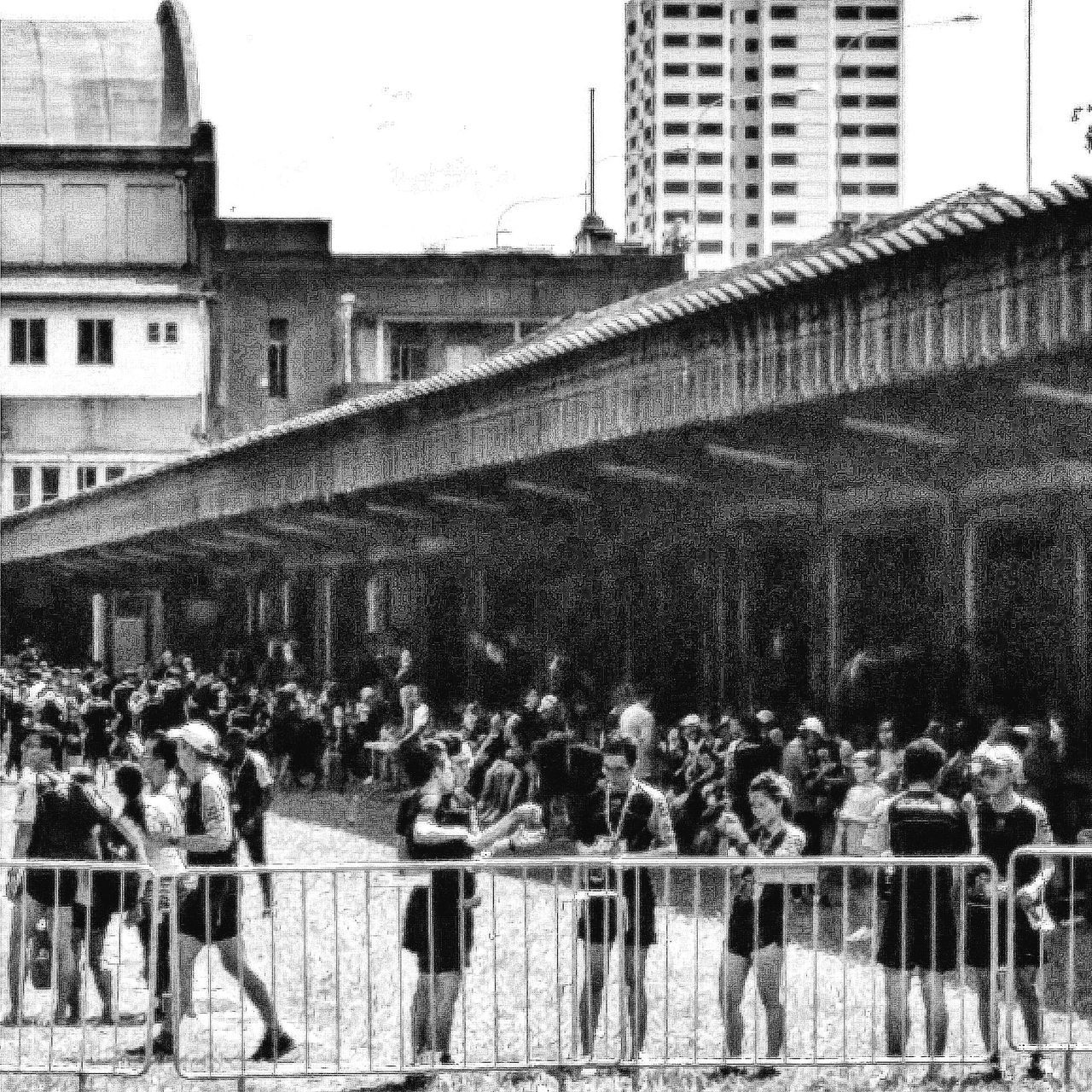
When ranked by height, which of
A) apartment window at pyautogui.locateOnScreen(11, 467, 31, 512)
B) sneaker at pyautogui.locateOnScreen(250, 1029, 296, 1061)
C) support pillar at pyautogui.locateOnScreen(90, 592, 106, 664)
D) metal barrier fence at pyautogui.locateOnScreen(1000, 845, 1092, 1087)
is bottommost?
sneaker at pyautogui.locateOnScreen(250, 1029, 296, 1061)

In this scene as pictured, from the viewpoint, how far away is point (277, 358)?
86562mm

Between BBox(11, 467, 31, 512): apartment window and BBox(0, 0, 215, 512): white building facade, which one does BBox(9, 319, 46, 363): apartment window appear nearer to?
BBox(0, 0, 215, 512): white building facade

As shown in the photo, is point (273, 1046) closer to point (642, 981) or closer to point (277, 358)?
point (642, 981)

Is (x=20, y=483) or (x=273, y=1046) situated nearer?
(x=273, y=1046)

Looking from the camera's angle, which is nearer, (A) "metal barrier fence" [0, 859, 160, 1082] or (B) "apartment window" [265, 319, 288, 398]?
(A) "metal barrier fence" [0, 859, 160, 1082]

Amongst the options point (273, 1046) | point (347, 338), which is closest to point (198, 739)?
point (273, 1046)

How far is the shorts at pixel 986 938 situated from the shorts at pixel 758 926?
0.74 m

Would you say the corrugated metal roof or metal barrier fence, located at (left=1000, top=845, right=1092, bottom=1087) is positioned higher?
the corrugated metal roof

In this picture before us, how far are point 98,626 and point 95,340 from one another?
884 centimetres

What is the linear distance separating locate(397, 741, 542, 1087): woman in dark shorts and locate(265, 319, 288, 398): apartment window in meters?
73.3

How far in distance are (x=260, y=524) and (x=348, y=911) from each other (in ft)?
→ 85.3

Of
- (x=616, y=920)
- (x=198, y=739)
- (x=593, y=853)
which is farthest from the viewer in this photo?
(x=198, y=739)

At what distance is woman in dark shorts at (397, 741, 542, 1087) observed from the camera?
510 inches

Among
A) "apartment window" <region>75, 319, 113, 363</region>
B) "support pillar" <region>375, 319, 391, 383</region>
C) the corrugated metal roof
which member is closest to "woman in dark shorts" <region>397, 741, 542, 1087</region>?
the corrugated metal roof
